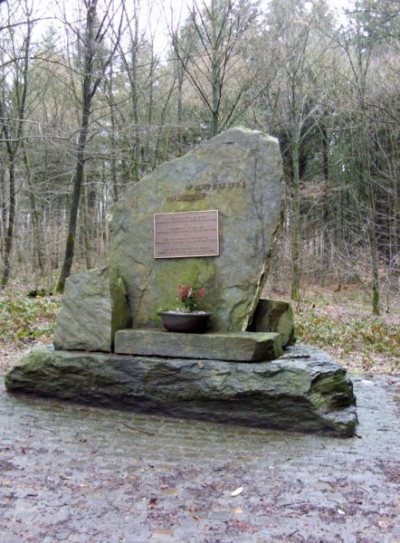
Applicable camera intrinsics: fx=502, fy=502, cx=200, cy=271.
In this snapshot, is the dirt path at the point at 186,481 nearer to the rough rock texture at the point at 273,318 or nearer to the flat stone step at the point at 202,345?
the flat stone step at the point at 202,345

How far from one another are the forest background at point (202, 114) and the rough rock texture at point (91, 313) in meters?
3.86

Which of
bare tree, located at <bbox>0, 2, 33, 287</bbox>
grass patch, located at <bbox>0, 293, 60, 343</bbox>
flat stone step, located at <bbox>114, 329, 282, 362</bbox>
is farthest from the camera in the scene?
bare tree, located at <bbox>0, 2, 33, 287</bbox>

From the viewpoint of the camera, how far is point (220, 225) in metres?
5.36

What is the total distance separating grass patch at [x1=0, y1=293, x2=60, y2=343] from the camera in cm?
838

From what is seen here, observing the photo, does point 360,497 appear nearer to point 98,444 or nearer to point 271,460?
point 271,460

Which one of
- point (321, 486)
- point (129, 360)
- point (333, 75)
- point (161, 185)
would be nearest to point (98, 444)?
point (129, 360)

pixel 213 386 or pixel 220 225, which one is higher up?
pixel 220 225

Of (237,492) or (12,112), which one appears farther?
(12,112)

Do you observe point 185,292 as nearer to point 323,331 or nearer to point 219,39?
point 323,331

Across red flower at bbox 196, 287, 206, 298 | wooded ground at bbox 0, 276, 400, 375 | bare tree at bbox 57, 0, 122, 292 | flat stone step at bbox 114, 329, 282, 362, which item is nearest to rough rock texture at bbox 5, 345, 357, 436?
flat stone step at bbox 114, 329, 282, 362

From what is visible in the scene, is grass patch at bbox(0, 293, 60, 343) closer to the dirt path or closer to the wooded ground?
the wooded ground

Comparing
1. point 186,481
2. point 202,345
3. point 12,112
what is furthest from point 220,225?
point 12,112

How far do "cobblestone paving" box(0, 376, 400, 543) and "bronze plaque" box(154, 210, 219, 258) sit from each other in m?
1.76

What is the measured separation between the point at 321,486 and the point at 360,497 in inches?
10.2
